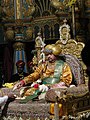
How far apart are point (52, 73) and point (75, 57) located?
1.38 feet

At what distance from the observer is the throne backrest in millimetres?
5266

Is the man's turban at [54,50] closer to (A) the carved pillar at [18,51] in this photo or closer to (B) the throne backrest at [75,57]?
(B) the throne backrest at [75,57]

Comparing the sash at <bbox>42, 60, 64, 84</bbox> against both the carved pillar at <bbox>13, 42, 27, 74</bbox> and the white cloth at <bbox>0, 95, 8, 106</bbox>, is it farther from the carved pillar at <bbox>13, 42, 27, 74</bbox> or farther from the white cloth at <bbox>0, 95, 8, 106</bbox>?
the carved pillar at <bbox>13, 42, 27, 74</bbox>

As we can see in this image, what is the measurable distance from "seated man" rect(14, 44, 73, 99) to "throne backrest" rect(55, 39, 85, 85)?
0.36 feet

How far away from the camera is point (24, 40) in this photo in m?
9.00

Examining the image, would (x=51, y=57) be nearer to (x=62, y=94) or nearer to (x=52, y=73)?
(x=52, y=73)

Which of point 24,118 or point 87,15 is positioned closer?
point 24,118

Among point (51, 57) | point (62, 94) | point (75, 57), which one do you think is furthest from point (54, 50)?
point (62, 94)

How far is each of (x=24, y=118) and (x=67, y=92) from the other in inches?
25.0

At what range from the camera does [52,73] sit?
5441 mm

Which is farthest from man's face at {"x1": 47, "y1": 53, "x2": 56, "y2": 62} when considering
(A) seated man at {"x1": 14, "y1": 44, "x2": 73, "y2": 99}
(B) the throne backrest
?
(B) the throne backrest

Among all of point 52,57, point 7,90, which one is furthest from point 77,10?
point 7,90

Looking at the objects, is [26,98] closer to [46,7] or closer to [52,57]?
[52,57]

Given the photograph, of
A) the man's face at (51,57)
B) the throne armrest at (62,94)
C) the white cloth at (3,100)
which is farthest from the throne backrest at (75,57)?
the white cloth at (3,100)
